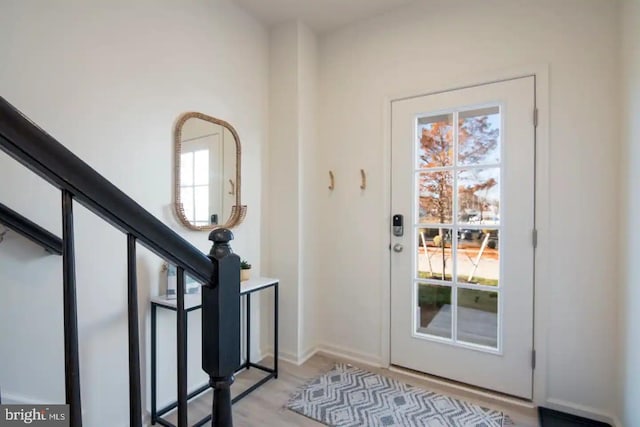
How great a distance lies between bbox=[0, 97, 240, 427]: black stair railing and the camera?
1.63ft

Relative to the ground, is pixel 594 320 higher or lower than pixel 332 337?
higher

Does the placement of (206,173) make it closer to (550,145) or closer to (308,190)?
(308,190)

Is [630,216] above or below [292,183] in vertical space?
below

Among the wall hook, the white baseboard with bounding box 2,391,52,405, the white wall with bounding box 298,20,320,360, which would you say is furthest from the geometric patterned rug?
the wall hook

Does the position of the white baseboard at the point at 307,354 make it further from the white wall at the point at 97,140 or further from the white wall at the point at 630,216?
the white wall at the point at 630,216

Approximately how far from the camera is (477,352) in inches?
83.6

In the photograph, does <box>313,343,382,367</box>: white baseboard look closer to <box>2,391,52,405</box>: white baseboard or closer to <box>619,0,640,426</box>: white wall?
<box>619,0,640,426</box>: white wall

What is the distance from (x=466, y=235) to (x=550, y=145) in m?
0.71

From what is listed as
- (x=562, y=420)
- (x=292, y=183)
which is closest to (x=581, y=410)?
(x=562, y=420)

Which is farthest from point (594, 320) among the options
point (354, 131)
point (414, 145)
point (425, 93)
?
point (354, 131)

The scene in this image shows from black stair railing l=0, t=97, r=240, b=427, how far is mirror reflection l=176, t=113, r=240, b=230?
1334mm

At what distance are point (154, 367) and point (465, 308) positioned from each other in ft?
6.28

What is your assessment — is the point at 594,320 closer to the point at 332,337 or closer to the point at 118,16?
the point at 332,337

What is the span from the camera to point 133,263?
633mm
